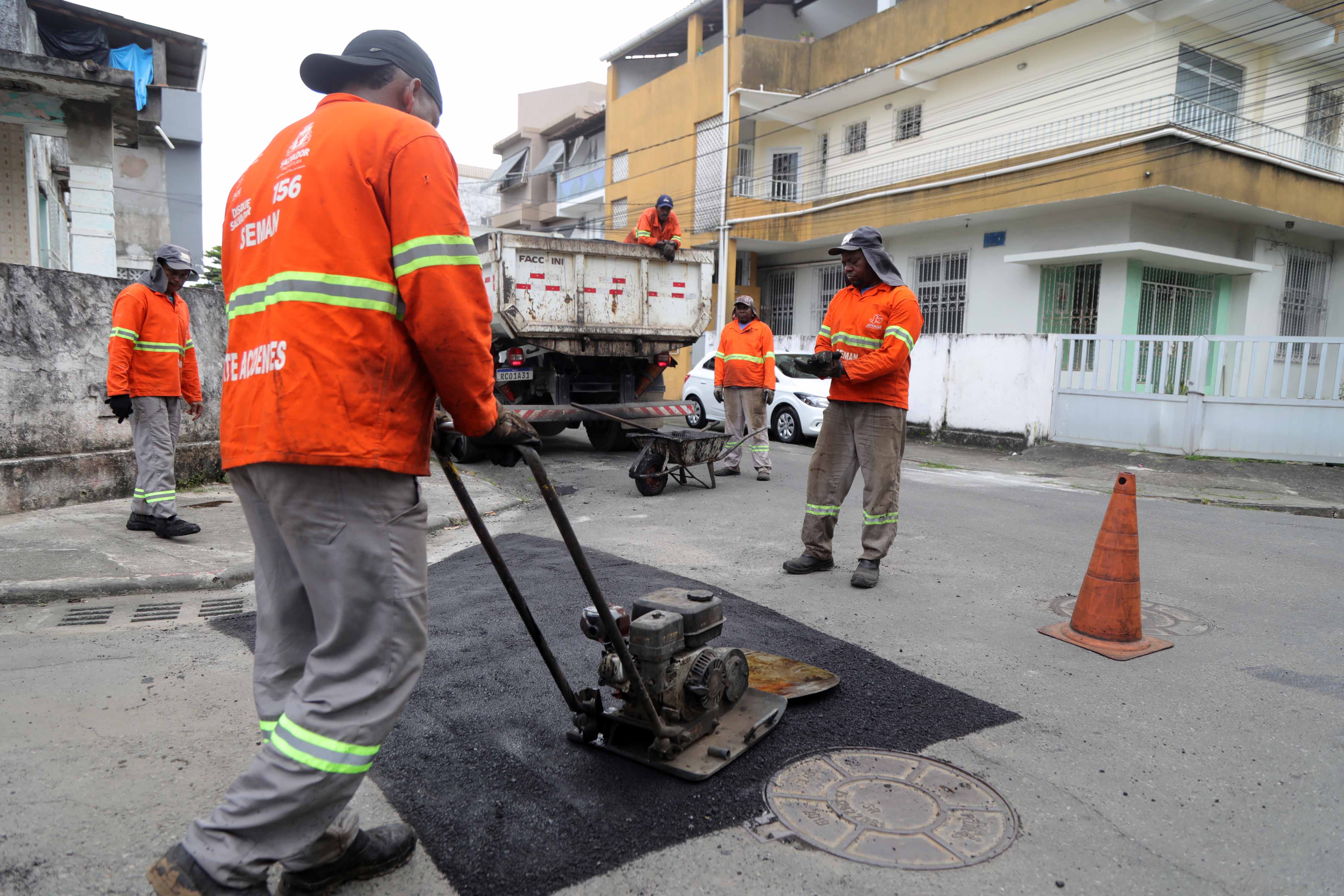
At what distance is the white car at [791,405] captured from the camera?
43.1 feet

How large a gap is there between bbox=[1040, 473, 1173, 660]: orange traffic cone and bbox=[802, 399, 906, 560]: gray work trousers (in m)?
1.15

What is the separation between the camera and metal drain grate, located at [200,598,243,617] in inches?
174

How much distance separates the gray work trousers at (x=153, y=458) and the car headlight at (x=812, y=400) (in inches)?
363

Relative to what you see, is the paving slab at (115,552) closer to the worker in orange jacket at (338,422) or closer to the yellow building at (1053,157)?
the worker in orange jacket at (338,422)

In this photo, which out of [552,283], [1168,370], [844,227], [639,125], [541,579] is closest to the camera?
[541,579]

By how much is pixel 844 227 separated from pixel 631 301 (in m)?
11.7

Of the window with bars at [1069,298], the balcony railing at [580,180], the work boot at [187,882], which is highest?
the balcony railing at [580,180]

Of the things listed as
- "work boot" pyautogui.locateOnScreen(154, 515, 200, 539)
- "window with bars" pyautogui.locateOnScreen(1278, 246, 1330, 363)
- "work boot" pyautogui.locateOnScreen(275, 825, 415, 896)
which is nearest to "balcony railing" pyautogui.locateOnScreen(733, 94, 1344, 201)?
"window with bars" pyautogui.locateOnScreen(1278, 246, 1330, 363)

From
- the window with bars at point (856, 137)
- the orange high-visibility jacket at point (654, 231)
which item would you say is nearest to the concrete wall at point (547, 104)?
the window with bars at point (856, 137)

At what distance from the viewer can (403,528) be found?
199 cm

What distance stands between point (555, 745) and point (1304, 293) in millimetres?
22504

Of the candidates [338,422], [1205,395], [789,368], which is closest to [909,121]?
[789,368]

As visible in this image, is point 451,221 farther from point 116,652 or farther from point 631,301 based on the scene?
point 631,301

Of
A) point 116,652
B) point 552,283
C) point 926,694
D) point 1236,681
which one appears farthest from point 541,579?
point 552,283
